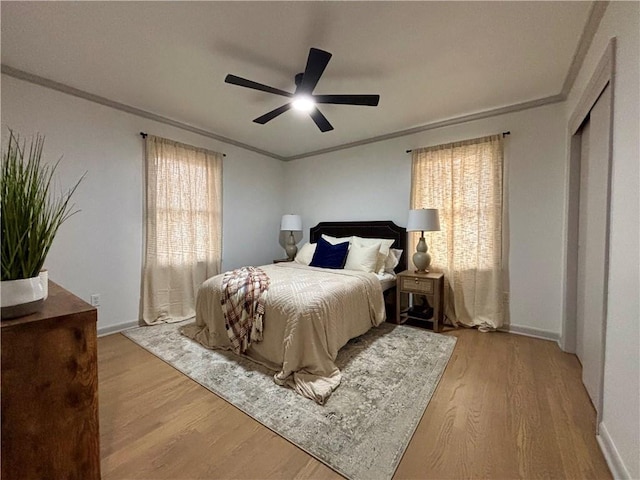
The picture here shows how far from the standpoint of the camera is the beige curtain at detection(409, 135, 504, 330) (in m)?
2.91

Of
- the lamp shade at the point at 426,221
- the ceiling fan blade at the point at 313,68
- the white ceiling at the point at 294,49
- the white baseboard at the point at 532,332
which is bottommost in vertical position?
the white baseboard at the point at 532,332

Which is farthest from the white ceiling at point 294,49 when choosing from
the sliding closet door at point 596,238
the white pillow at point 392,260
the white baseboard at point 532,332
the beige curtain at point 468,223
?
the white baseboard at point 532,332

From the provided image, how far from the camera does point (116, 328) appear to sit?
2.88 m

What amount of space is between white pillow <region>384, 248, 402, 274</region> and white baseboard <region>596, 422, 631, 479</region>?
222cm

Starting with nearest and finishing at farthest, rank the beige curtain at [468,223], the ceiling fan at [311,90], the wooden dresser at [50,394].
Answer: the wooden dresser at [50,394]
the ceiling fan at [311,90]
the beige curtain at [468,223]

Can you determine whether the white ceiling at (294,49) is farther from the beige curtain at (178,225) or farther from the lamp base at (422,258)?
the lamp base at (422,258)

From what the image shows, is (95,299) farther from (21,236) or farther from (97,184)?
(21,236)

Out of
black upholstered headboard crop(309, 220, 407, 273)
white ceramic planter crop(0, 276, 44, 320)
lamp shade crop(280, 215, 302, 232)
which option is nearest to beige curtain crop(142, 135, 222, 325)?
lamp shade crop(280, 215, 302, 232)

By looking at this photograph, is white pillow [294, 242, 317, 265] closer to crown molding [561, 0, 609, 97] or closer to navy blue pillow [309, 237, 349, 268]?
navy blue pillow [309, 237, 349, 268]

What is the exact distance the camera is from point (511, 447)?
1372 mm

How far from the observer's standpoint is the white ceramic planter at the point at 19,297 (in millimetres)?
780

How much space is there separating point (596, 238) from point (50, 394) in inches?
115

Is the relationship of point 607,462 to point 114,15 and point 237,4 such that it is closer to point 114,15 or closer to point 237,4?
point 237,4

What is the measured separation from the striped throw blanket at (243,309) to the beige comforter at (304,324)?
66mm
